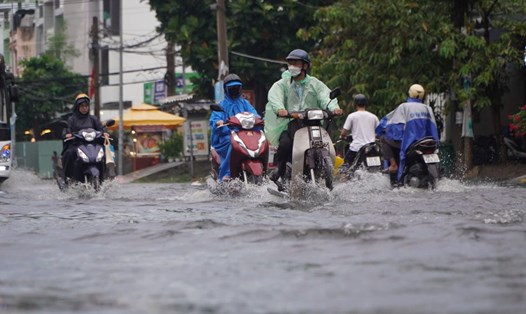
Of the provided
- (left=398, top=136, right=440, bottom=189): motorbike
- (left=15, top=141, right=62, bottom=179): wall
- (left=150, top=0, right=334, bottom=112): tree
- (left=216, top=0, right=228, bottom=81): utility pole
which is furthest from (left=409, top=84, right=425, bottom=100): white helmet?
(left=15, top=141, right=62, bottom=179): wall

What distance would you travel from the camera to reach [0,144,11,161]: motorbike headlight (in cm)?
2139

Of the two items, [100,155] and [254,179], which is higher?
[100,155]

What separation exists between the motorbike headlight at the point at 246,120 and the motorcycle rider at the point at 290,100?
0.98ft

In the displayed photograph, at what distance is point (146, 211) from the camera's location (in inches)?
483

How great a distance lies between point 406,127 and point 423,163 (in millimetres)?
479

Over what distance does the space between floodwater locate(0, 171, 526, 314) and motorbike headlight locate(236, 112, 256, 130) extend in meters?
1.49

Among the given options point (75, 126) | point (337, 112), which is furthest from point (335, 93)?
point (75, 126)

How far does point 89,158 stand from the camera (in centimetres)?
1638

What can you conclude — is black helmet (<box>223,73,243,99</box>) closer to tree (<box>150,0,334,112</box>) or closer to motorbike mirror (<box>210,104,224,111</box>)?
motorbike mirror (<box>210,104,224,111</box>)

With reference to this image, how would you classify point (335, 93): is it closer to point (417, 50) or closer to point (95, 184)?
point (95, 184)

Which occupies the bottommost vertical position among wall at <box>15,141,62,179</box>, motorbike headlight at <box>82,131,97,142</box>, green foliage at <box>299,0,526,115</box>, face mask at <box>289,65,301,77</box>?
wall at <box>15,141,62,179</box>

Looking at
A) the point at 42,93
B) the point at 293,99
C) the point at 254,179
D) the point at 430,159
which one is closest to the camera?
the point at 293,99

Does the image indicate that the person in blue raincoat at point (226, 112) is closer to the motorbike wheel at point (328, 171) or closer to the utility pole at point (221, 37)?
the motorbike wheel at point (328, 171)

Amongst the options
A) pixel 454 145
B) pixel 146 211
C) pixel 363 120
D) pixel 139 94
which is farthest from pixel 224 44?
pixel 139 94
